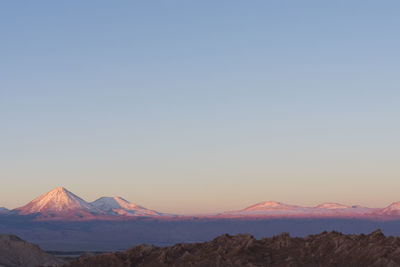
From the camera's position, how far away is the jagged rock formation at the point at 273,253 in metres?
28.8

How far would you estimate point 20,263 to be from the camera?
11075 centimetres

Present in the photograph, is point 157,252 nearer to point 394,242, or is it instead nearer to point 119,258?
point 119,258

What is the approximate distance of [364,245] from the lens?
2994 centimetres

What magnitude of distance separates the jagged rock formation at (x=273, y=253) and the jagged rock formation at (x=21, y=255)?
257 ft

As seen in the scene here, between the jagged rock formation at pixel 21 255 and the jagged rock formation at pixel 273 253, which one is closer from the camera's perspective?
the jagged rock formation at pixel 273 253

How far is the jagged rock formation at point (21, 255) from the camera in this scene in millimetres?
110812

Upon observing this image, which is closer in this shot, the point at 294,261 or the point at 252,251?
the point at 294,261

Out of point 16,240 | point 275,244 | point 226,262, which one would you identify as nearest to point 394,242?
point 275,244

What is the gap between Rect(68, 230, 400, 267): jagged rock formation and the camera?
94.6 feet

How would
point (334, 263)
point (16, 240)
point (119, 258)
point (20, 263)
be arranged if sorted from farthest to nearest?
point (16, 240) → point (20, 263) → point (119, 258) → point (334, 263)

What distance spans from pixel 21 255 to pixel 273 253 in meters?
91.0

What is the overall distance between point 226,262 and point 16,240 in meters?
99.4

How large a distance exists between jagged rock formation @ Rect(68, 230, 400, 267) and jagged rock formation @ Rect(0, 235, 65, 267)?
257 feet

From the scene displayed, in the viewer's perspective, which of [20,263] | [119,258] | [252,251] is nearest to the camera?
[252,251]
